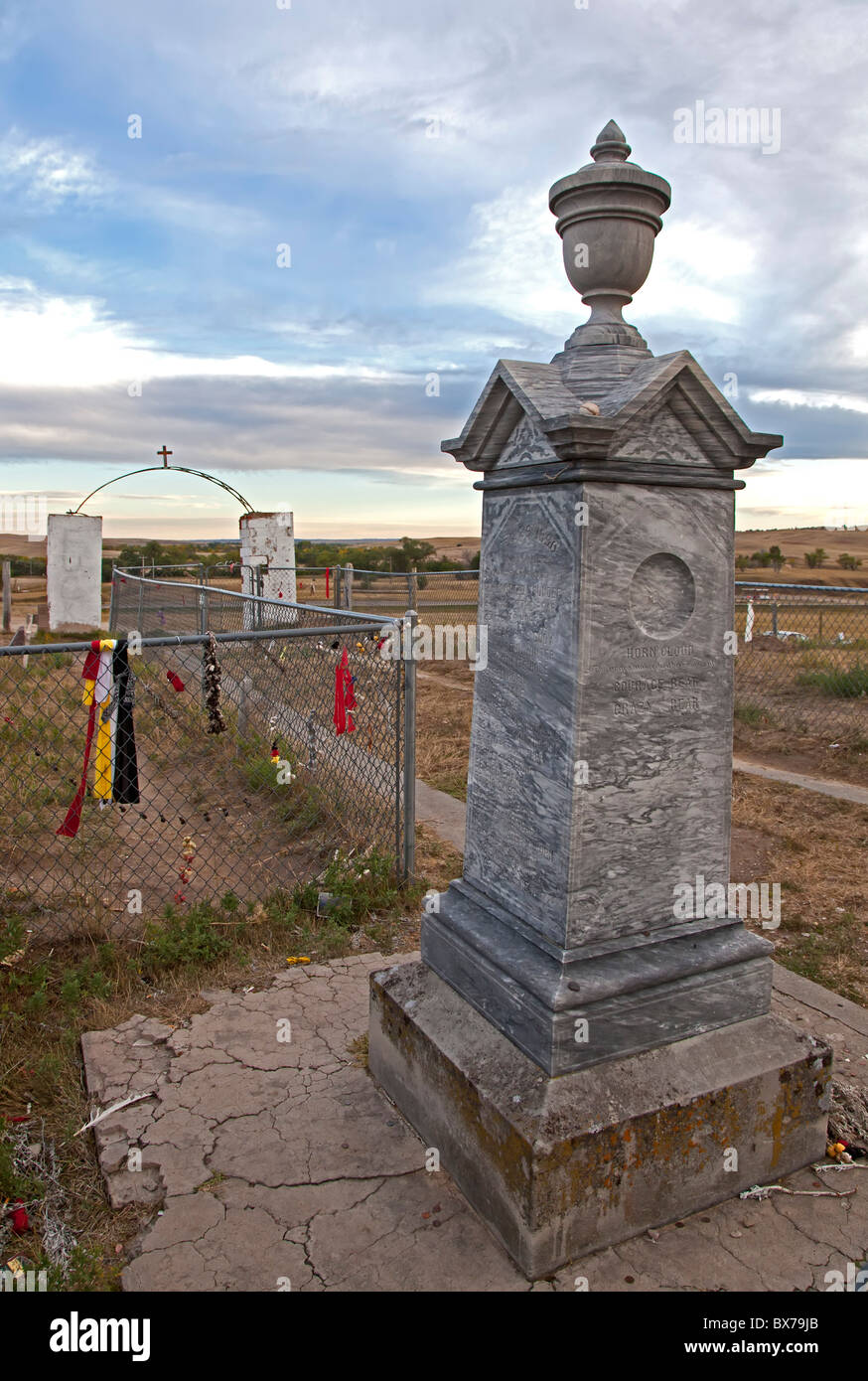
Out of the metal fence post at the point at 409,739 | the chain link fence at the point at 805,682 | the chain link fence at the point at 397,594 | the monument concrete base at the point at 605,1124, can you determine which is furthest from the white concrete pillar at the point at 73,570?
the monument concrete base at the point at 605,1124

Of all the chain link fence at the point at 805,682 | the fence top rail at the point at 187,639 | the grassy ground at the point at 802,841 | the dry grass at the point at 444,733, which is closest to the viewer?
the fence top rail at the point at 187,639

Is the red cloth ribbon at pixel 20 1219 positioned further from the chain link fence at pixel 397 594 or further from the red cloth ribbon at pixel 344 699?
the chain link fence at pixel 397 594

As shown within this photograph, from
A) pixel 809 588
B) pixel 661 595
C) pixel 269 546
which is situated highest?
pixel 269 546

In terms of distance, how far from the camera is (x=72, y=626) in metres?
14.8

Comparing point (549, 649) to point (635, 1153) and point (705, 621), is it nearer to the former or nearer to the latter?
point (705, 621)

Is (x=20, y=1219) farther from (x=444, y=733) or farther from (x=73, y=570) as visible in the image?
(x=73, y=570)

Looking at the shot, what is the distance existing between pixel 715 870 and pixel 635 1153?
826 mm

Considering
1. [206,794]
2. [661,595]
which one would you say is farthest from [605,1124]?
[206,794]

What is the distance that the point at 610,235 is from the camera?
2.45 meters

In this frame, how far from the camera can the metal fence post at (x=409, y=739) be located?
449 cm

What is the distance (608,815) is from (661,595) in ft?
2.06

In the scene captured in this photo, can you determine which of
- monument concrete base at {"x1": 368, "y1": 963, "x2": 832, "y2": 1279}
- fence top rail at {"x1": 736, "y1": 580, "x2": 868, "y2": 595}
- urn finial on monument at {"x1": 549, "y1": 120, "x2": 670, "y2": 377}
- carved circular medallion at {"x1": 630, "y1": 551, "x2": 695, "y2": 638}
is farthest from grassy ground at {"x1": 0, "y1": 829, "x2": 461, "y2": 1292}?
fence top rail at {"x1": 736, "y1": 580, "x2": 868, "y2": 595}

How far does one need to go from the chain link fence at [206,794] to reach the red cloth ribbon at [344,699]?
0.02m
